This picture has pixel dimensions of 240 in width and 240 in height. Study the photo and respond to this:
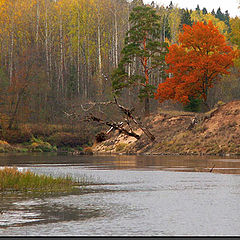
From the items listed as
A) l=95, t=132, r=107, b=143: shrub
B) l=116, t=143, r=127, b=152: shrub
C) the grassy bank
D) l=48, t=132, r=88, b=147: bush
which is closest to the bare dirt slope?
l=116, t=143, r=127, b=152: shrub

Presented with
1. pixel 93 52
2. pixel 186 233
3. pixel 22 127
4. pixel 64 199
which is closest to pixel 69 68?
pixel 93 52

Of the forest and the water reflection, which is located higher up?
the forest

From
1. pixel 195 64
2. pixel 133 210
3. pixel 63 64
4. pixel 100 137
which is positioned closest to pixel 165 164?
pixel 133 210

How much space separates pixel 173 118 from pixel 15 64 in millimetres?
37452

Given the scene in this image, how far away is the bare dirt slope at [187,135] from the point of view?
54.4m

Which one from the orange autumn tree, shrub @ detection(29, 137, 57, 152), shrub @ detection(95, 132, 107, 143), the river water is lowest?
shrub @ detection(29, 137, 57, 152)

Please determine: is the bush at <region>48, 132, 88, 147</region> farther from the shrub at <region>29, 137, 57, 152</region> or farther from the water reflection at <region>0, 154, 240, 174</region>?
the water reflection at <region>0, 154, 240, 174</region>

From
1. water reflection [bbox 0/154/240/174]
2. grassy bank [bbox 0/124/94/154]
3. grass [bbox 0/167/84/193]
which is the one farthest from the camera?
grassy bank [bbox 0/124/94/154]

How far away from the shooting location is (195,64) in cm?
6538

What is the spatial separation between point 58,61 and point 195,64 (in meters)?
44.2

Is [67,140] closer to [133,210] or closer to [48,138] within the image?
[48,138]

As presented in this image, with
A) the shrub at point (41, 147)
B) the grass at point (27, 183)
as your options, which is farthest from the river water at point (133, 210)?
the shrub at point (41, 147)

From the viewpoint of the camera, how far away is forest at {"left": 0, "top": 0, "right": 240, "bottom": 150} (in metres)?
83.2

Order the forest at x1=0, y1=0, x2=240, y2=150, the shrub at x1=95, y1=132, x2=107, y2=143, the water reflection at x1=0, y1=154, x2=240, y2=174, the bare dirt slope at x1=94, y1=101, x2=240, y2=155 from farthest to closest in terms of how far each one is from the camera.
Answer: the forest at x1=0, y1=0, x2=240, y2=150 → the shrub at x1=95, y1=132, x2=107, y2=143 → the bare dirt slope at x1=94, y1=101, x2=240, y2=155 → the water reflection at x1=0, y1=154, x2=240, y2=174
